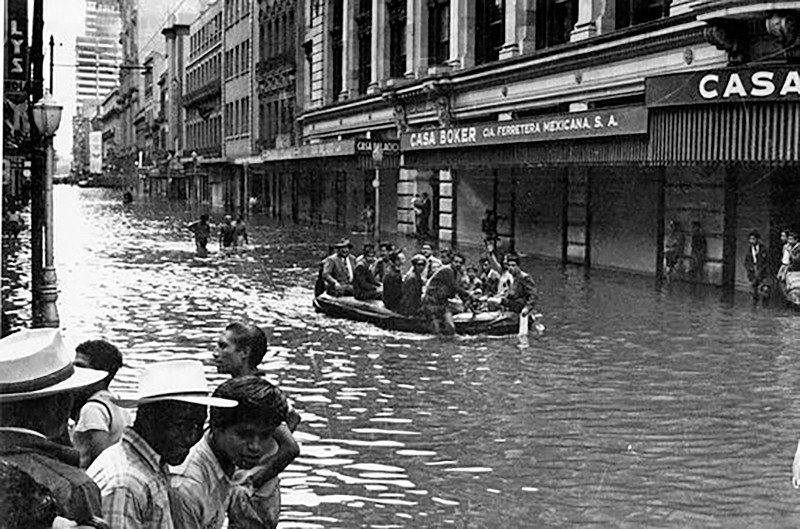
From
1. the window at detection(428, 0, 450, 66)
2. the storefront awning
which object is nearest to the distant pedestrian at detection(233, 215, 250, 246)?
the storefront awning

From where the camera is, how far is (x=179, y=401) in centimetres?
436

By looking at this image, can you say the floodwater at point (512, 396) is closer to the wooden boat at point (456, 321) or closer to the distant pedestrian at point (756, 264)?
the wooden boat at point (456, 321)

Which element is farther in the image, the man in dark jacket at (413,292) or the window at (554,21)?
the window at (554,21)

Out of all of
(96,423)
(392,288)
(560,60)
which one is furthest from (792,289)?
(96,423)

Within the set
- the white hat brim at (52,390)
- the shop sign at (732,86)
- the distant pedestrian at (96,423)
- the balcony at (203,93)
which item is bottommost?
the distant pedestrian at (96,423)

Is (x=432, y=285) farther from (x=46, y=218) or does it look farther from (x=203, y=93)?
(x=46, y=218)

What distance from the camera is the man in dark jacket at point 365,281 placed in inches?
786

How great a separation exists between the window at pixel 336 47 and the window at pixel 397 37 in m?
2.80

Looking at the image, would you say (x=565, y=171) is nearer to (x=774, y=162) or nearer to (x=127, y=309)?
(x=774, y=162)

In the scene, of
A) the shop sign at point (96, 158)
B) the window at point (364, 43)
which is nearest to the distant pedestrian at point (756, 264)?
the shop sign at point (96, 158)

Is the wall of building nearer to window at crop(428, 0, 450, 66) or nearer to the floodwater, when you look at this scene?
the floodwater

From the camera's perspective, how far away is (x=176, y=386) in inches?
175

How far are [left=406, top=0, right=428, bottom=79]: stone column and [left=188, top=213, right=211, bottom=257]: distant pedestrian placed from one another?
14569 millimetres

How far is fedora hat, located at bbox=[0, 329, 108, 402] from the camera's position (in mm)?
3697
